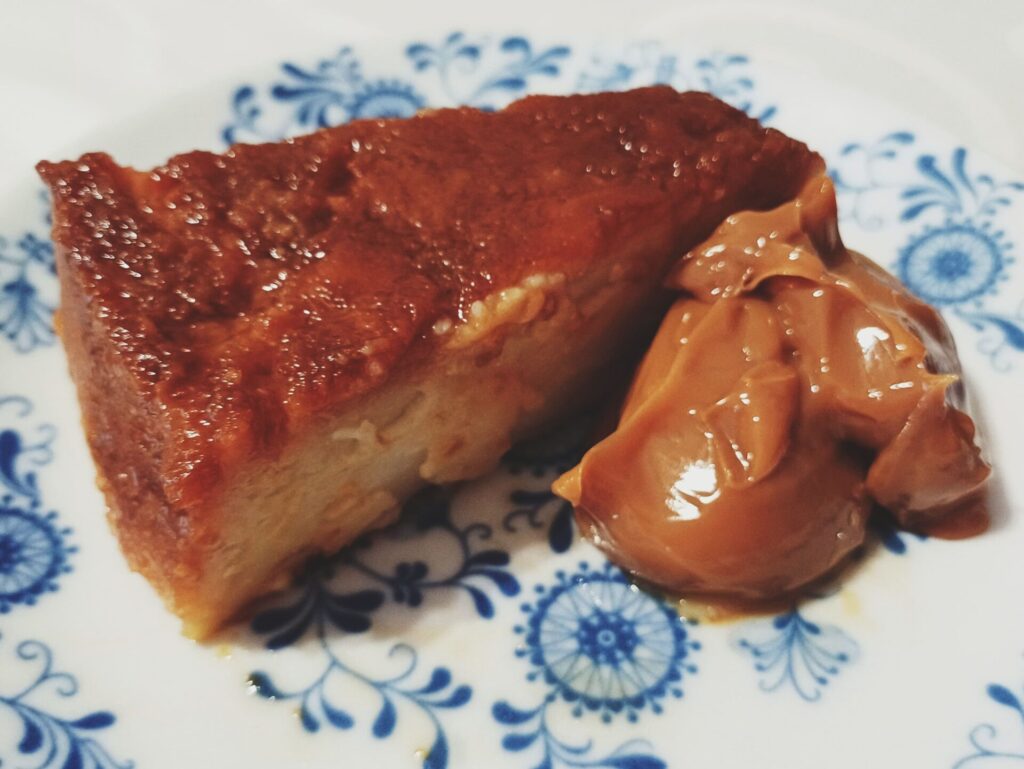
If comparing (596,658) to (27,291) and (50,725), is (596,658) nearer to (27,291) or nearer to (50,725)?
(50,725)

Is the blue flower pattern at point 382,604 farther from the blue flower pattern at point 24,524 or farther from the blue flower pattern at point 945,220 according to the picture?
the blue flower pattern at point 945,220

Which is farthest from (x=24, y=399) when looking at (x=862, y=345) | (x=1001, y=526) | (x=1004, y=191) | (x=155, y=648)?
(x=1004, y=191)

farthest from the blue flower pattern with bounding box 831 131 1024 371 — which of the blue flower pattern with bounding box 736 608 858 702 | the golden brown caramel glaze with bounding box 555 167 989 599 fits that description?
the blue flower pattern with bounding box 736 608 858 702

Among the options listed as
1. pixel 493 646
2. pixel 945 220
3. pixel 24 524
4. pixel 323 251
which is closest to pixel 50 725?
pixel 24 524

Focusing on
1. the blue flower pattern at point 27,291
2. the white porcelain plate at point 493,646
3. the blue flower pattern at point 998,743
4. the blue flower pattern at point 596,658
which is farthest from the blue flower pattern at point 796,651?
the blue flower pattern at point 27,291

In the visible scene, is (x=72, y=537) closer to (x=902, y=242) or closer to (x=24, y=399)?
(x=24, y=399)

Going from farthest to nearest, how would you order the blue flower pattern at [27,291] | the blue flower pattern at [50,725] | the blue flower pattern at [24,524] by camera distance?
the blue flower pattern at [27,291], the blue flower pattern at [24,524], the blue flower pattern at [50,725]
